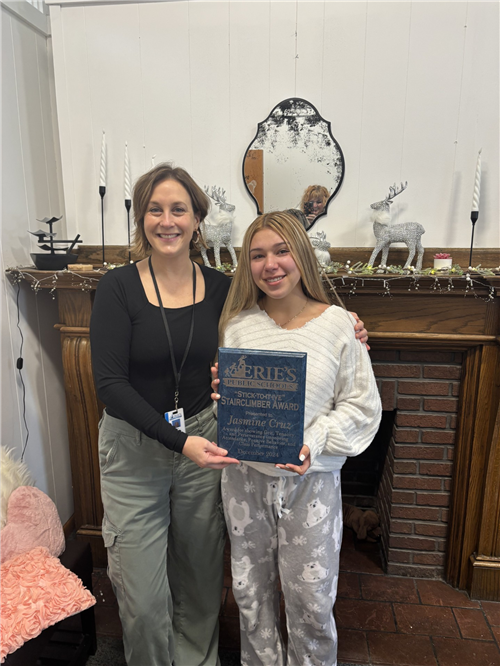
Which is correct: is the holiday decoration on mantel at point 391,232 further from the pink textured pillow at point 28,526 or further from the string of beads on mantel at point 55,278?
the pink textured pillow at point 28,526

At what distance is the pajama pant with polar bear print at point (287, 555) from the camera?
51.4 inches

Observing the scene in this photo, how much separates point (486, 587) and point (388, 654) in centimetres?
57

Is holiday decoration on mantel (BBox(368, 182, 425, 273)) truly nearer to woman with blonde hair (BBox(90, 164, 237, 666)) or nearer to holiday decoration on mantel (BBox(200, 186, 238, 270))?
holiday decoration on mantel (BBox(200, 186, 238, 270))

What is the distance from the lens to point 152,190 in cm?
128

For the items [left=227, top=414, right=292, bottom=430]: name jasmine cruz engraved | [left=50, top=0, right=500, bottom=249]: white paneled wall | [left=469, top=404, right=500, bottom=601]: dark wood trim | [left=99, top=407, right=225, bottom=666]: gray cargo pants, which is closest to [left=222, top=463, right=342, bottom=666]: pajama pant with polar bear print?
[left=99, top=407, right=225, bottom=666]: gray cargo pants

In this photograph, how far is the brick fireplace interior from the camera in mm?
1898

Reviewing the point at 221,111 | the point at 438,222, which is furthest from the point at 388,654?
the point at 221,111

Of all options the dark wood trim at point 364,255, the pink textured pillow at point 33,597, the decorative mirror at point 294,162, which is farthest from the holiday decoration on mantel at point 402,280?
the pink textured pillow at point 33,597

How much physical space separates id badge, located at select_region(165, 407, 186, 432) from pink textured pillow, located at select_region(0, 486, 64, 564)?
667 mm

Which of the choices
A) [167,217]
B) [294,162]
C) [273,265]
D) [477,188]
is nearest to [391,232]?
[477,188]

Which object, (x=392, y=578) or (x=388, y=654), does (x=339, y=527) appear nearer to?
(x=388, y=654)

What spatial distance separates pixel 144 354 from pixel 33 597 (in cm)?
78

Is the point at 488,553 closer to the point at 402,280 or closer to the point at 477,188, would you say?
the point at 402,280

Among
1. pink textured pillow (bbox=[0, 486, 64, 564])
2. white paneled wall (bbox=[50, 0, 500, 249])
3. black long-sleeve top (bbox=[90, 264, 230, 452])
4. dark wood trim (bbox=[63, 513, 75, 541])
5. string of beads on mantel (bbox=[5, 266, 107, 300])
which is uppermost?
white paneled wall (bbox=[50, 0, 500, 249])
